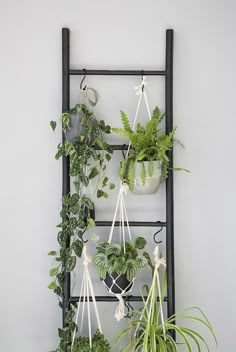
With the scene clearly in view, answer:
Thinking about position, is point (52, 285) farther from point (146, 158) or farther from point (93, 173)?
point (146, 158)

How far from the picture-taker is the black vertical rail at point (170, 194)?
77.1 inches

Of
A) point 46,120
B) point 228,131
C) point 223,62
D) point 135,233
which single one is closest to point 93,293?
point 135,233

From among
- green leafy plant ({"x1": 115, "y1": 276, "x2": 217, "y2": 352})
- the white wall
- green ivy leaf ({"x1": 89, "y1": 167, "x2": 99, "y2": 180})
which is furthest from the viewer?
the white wall

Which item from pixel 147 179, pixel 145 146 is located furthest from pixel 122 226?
pixel 145 146

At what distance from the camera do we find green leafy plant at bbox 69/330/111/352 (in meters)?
1.84

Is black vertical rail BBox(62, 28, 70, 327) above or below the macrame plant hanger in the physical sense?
above

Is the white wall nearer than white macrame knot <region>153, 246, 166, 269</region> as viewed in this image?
No

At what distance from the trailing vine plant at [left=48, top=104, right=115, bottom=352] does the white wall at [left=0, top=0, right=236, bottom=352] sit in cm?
14

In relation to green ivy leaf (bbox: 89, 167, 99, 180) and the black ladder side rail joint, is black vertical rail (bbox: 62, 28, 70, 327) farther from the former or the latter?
green ivy leaf (bbox: 89, 167, 99, 180)

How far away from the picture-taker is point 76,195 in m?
1.90

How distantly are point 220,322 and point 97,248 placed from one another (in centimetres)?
67

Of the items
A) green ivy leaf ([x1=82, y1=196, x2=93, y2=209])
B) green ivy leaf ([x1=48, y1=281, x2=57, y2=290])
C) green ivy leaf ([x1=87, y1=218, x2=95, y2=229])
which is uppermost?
green ivy leaf ([x1=82, y1=196, x2=93, y2=209])

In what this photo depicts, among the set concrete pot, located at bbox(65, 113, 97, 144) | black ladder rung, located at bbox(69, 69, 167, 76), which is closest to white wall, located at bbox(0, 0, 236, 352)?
black ladder rung, located at bbox(69, 69, 167, 76)

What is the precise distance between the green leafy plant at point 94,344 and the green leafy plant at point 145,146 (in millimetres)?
643
